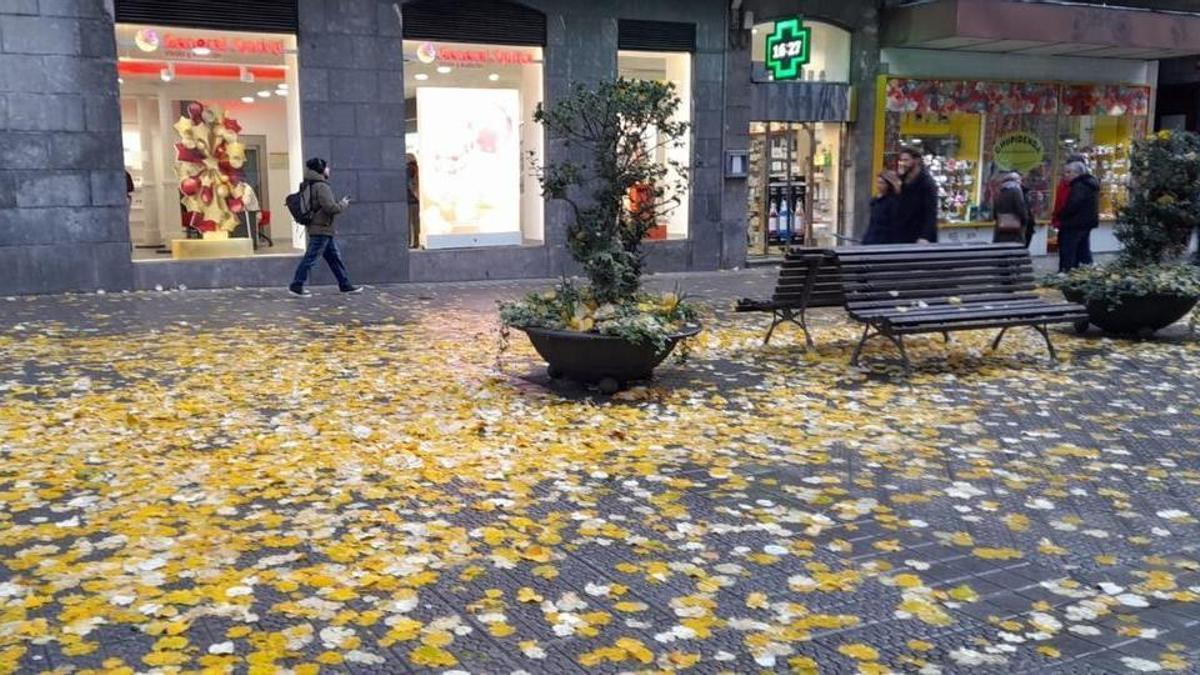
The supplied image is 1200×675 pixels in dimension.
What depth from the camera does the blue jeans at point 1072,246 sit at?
1373 centimetres

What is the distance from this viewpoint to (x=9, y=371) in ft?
26.2

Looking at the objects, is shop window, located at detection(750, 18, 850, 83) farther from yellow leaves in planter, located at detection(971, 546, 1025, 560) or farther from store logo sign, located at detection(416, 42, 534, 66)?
yellow leaves in planter, located at detection(971, 546, 1025, 560)

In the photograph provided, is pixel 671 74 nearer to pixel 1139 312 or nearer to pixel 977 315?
pixel 1139 312

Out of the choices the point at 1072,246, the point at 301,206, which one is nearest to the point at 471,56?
the point at 301,206

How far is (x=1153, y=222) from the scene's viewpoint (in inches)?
404

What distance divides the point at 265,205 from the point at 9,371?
683 centimetres

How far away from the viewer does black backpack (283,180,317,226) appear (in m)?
12.9

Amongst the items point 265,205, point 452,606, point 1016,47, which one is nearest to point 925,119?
point 1016,47

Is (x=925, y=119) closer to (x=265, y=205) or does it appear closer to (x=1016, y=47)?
(x=1016, y=47)

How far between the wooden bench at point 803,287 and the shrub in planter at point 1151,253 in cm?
231

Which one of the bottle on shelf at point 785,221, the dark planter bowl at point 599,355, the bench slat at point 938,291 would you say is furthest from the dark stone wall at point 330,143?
the dark planter bowl at point 599,355

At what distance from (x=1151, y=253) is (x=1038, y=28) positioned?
8.51 m

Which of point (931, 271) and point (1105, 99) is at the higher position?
point (1105, 99)

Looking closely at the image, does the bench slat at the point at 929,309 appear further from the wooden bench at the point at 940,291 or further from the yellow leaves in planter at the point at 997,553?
the yellow leaves in planter at the point at 997,553
